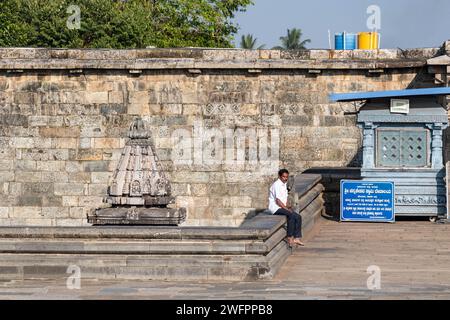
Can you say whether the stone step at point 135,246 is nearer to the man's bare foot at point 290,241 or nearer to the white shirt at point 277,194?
the man's bare foot at point 290,241

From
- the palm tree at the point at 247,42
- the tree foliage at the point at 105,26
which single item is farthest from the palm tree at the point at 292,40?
the tree foliage at the point at 105,26

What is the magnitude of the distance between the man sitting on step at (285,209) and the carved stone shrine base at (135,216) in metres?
2.33

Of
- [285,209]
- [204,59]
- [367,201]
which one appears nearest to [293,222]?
[285,209]

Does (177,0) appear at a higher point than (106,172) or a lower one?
higher

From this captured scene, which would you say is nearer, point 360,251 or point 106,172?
point 360,251

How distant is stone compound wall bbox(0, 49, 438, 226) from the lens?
29094 millimetres

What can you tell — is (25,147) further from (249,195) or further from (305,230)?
(305,230)

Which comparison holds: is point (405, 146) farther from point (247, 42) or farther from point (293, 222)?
point (247, 42)

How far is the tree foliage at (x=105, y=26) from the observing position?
48.3 meters

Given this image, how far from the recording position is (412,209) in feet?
77.3

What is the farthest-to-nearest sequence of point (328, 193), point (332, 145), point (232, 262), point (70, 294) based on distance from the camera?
point (332, 145) < point (328, 193) < point (232, 262) < point (70, 294)

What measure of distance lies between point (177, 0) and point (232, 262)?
3911 centimetres
